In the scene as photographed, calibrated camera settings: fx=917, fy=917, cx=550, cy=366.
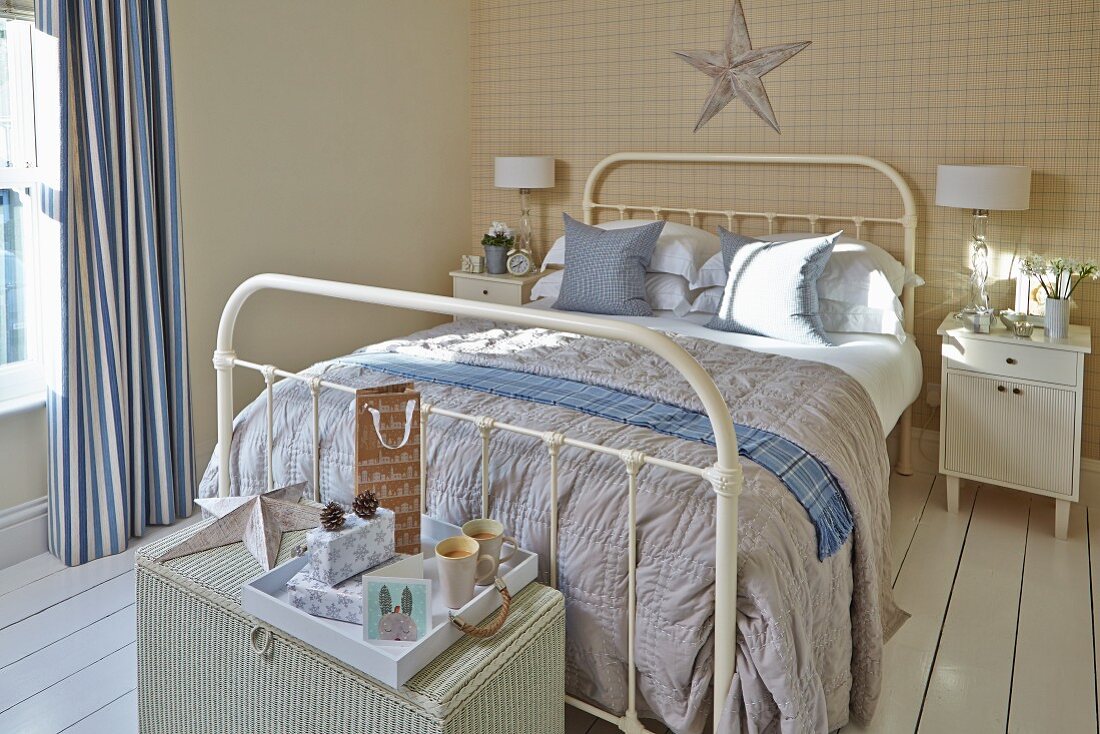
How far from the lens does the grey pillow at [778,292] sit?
307 centimetres

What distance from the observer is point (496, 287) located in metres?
4.17

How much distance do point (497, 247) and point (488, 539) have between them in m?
2.65

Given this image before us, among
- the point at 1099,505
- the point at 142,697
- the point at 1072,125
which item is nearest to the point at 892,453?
the point at 1099,505

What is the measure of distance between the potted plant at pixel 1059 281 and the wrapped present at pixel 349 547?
7.71 feet

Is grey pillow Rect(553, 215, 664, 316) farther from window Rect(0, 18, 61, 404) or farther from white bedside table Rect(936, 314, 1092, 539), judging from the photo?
window Rect(0, 18, 61, 404)

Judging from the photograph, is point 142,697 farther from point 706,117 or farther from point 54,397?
point 706,117

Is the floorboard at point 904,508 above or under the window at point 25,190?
under

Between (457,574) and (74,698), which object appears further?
(74,698)

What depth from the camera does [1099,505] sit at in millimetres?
3287

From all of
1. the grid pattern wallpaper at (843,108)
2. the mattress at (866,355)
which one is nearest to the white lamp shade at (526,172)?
the grid pattern wallpaper at (843,108)

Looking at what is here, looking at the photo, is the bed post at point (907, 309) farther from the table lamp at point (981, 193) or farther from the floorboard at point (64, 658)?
the floorboard at point (64, 658)

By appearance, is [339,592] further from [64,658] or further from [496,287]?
[496,287]

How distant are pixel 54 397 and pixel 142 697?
1.25 meters

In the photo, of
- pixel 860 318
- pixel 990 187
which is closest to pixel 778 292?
pixel 860 318
